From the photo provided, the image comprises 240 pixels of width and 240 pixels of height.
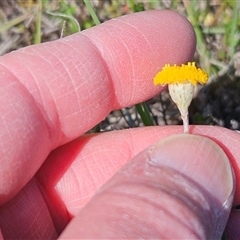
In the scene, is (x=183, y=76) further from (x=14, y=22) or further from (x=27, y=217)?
(x=14, y=22)

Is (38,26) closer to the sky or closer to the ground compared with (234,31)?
closer to the sky

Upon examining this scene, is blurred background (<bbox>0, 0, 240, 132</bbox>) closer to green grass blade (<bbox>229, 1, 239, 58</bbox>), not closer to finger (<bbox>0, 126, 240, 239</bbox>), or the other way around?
green grass blade (<bbox>229, 1, 239, 58</bbox>)

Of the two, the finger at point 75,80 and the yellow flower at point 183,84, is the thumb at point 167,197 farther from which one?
the finger at point 75,80

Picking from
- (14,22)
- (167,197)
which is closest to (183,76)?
(167,197)

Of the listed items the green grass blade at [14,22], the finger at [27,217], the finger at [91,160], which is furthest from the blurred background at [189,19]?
the finger at [27,217]

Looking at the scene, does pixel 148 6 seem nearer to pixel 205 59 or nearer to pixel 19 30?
pixel 205 59

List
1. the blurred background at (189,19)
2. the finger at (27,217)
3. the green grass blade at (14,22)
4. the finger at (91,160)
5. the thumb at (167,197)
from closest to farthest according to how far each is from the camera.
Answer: the thumb at (167,197)
the finger at (27,217)
the finger at (91,160)
the blurred background at (189,19)
the green grass blade at (14,22)
